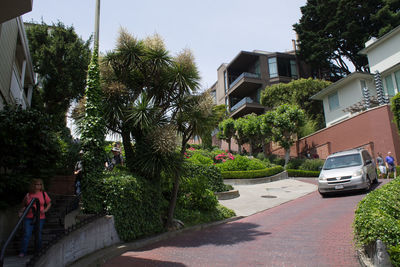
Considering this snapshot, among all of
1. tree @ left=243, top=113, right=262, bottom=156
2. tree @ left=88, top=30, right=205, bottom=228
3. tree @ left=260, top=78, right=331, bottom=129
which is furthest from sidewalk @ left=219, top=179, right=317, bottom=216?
tree @ left=260, top=78, right=331, bottom=129

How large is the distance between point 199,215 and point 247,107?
30.1 metres

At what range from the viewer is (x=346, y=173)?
11.9 metres

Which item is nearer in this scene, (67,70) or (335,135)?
(67,70)

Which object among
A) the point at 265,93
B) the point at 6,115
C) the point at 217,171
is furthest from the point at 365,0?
the point at 6,115

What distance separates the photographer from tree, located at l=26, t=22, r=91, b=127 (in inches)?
775

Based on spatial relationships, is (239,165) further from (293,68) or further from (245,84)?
(293,68)

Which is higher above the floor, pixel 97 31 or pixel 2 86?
pixel 97 31

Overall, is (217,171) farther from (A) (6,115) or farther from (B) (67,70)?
(B) (67,70)

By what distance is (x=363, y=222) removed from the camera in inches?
204

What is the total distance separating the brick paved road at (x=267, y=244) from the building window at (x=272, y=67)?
3211 centimetres

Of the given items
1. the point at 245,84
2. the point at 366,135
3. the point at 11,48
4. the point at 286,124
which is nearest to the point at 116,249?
the point at 11,48

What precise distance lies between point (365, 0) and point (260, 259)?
3821cm

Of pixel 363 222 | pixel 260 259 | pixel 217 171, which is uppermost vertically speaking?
pixel 217 171

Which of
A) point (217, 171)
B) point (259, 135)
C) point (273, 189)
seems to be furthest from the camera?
point (259, 135)
